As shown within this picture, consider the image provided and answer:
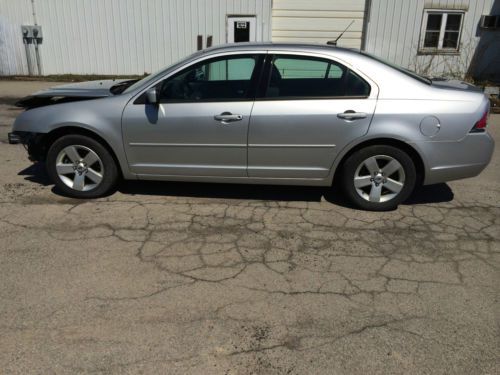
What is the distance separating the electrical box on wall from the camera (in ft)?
45.4

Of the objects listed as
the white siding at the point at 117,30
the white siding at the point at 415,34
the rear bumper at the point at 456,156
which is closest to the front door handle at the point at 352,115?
the rear bumper at the point at 456,156

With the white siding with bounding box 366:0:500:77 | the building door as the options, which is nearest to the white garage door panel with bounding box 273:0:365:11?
the white siding with bounding box 366:0:500:77

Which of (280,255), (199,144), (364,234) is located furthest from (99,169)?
(364,234)

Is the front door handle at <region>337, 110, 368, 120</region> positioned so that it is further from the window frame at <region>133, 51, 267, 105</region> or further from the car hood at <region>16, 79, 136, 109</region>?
the car hood at <region>16, 79, 136, 109</region>

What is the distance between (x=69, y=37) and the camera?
556 inches

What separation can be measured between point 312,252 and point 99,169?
2482 mm

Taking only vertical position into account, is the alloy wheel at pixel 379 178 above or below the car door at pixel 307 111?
below

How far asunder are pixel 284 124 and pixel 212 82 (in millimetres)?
838

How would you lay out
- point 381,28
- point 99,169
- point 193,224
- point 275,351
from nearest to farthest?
point 275,351
point 193,224
point 99,169
point 381,28

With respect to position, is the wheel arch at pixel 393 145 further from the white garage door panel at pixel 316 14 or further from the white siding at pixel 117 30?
the white garage door panel at pixel 316 14

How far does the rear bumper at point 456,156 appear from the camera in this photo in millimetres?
4449

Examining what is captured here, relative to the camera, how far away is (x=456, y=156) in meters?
4.50

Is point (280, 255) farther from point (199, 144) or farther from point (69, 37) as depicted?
point (69, 37)

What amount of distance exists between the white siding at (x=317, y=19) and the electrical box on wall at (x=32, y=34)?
23.3 ft
